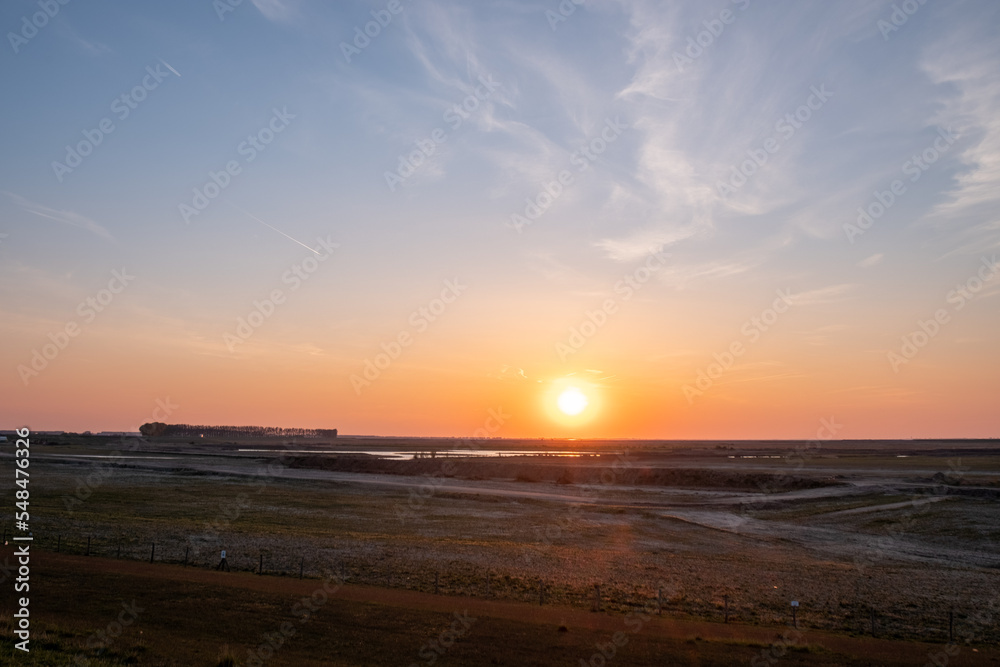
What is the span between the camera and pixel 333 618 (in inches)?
1075

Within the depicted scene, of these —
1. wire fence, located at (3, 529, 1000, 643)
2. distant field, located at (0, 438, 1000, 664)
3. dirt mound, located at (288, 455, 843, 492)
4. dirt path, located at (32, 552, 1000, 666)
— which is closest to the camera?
dirt path, located at (32, 552, 1000, 666)

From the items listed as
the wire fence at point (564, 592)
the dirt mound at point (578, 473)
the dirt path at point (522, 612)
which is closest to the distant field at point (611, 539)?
the wire fence at point (564, 592)

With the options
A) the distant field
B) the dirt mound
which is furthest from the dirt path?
the dirt mound

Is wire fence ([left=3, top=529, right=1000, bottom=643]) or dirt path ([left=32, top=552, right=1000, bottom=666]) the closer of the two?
dirt path ([left=32, top=552, right=1000, bottom=666])

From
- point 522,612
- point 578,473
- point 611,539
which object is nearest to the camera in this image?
point 522,612

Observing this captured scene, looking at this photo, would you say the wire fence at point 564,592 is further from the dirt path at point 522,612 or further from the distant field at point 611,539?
the dirt path at point 522,612

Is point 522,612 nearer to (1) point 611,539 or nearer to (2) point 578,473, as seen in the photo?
(1) point 611,539

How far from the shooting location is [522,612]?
29938 mm

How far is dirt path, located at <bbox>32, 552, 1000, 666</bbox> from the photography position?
84.6 ft

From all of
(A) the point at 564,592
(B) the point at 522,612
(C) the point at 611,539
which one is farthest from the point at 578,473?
(B) the point at 522,612

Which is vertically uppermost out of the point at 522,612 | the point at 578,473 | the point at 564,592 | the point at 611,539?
the point at 578,473

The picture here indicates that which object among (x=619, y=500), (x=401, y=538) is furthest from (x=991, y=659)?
(x=619, y=500)

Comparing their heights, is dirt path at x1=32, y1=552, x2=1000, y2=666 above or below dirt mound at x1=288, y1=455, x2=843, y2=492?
below

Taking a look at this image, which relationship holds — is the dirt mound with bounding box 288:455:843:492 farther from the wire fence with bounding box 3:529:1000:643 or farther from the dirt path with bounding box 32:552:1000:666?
the dirt path with bounding box 32:552:1000:666
